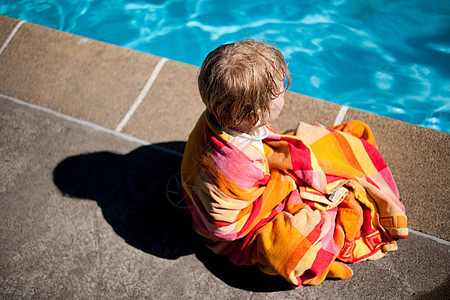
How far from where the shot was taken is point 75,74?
329cm

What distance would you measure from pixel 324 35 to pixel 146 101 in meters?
2.85

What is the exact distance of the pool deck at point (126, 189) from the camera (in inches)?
84.8

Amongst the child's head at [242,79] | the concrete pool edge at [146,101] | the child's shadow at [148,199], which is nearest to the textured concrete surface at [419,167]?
the concrete pool edge at [146,101]

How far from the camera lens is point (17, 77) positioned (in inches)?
132

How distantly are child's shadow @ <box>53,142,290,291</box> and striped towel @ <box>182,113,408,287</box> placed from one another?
192 mm

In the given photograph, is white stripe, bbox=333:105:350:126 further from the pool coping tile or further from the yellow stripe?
the pool coping tile

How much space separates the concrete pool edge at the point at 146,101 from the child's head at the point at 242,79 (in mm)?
1421

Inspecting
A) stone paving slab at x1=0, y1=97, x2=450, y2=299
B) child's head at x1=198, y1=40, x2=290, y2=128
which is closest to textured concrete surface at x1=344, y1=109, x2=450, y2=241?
stone paving slab at x1=0, y1=97, x2=450, y2=299

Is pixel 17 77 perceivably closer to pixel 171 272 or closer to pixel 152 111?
pixel 152 111

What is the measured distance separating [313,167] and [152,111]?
1.68 m

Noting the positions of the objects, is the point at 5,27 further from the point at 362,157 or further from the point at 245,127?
the point at 362,157


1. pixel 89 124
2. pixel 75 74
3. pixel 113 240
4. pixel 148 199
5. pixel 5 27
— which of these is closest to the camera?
pixel 113 240

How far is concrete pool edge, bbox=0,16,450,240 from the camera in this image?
238 centimetres

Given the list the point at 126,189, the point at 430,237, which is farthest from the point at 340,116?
the point at 126,189
